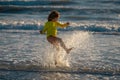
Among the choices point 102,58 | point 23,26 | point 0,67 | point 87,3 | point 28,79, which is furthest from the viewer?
point 87,3

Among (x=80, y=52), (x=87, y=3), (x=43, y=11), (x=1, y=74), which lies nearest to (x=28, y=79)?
(x=1, y=74)

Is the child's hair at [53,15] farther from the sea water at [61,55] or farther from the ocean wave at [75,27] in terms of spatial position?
the ocean wave at [75,27]

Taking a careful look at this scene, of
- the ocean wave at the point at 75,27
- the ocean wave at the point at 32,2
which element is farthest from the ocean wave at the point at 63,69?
the ocean wave at the point at 32,2

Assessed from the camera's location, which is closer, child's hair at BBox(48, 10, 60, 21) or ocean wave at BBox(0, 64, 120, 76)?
ocean wave at BBox(0, 64, 120, 76)

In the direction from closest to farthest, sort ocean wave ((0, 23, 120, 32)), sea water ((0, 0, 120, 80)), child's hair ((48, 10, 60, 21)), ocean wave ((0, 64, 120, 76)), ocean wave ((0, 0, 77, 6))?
sea water ((0, 0, 120, 80)) → ocean wave ((0, 64, 120, 76)) → child's hair ((48, 10, 60, 21)) → ocean wave ((0, 23, 120, 32)) → ocean wave ((0, 0, 77, 6))

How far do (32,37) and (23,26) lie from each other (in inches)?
158

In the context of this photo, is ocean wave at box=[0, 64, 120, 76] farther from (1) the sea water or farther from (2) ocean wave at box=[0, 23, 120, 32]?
(2) ocean wave at box=[0, 23, 120, 32]

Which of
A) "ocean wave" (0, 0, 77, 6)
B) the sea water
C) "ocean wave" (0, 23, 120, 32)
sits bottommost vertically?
"ocean wave" (0, 0, 77, 6)

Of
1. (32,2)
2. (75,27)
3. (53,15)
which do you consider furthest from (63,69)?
(32,2)

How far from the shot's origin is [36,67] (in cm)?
1027

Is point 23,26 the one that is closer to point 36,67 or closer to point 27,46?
point 27,46

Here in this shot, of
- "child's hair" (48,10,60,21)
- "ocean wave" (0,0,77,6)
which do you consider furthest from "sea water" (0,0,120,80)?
"ocean wave" (0,0,77,6)

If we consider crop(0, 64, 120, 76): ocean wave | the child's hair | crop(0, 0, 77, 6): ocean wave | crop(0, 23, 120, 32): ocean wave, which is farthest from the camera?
crop(0, 0, 77, 6): ocean wave

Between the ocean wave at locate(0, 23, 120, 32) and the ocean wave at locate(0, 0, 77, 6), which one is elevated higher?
the ocean wave at locate(0, 23, 120, 32)
